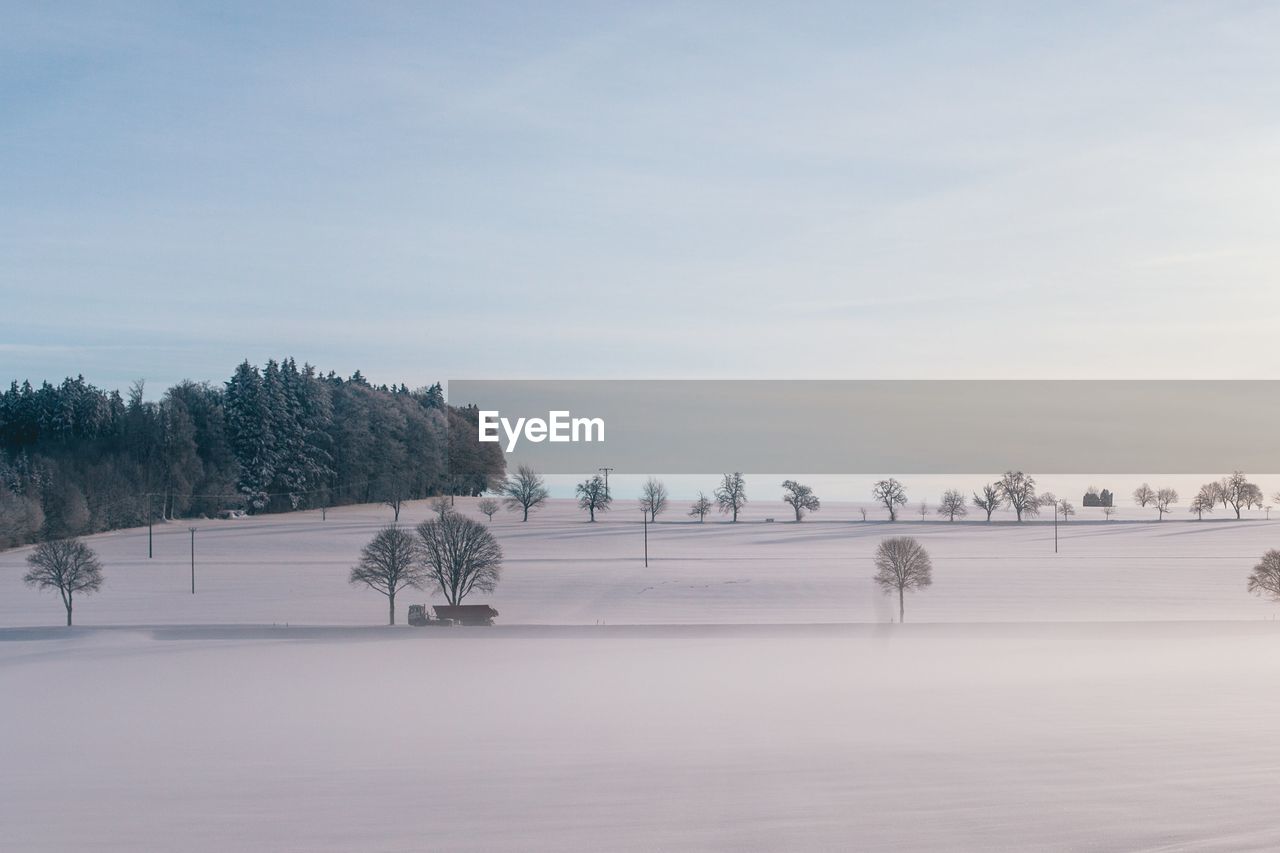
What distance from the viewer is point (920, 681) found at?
60.2 ft

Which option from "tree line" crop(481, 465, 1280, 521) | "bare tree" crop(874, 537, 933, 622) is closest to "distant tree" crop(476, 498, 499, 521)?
"tree line" crop(481, 465, 1280, 521)

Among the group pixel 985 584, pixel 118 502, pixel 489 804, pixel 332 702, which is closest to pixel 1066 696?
pixel 489 804

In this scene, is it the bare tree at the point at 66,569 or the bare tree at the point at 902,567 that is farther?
the bare tree at the point at 902,567

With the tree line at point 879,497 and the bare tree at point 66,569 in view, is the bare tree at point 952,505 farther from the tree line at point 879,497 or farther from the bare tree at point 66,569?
the bare tree at point 66,569

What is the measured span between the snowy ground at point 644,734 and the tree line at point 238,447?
160 feet

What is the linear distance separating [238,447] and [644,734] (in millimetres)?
84852

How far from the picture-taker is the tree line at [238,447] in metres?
82.2

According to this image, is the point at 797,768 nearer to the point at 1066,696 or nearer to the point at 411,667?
the point at 1066,696

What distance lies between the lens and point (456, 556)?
124ft

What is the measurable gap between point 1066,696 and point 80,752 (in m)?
13.4

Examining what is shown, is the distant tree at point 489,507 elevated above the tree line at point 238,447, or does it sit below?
below

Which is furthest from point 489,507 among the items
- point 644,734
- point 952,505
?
point 644,734

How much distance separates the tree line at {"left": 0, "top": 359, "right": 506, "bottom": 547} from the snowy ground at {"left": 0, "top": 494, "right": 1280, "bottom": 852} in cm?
4870

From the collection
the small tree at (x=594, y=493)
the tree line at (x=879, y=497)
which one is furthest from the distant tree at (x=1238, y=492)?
the small tree at (x=594, y=493)
